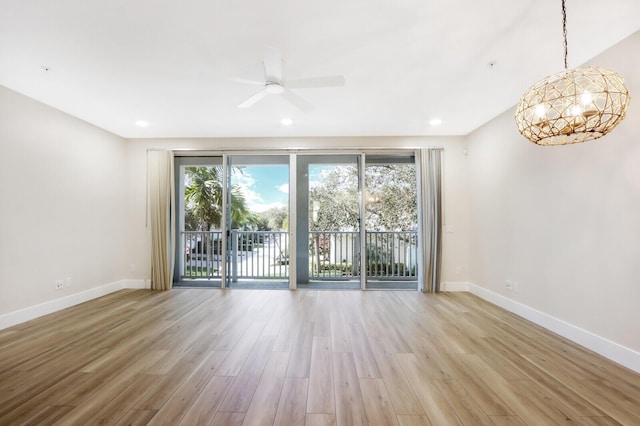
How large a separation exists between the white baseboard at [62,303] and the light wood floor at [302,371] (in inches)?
5.9

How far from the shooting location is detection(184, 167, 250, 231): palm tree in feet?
17.0

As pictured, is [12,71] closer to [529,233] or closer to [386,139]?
[386,139]

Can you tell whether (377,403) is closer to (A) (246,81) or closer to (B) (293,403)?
(B) (293,403)

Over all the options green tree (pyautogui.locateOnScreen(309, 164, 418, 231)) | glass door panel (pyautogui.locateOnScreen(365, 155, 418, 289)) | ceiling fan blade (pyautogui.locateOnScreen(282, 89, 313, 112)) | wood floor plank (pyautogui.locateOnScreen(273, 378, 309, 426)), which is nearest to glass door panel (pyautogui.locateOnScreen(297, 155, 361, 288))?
green tree (pyautogui.locateOnScreen(309, 164, 418, 231))

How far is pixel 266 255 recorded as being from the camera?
17.2 feet

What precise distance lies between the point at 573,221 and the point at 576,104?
5.26ft

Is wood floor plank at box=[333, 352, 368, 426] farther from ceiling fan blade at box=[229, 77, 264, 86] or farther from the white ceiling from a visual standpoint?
ceiling fan blade at box=[229, 77, 264, 86]

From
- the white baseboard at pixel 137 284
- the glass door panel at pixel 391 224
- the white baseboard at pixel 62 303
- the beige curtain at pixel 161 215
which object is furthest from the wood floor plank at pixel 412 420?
the white baseboard at pixel 137 284

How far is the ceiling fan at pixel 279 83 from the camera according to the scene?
6.99 feet

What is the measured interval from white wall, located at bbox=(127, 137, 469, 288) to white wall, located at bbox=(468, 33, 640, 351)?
1.67 ft

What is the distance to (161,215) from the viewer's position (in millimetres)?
4516

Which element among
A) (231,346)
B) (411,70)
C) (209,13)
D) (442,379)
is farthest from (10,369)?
(411,70)

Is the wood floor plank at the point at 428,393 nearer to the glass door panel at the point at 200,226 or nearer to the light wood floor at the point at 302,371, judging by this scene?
the light wood floor at the point at 302,371

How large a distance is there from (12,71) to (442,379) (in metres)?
4.68
